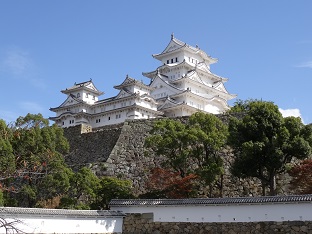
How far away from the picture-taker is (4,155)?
15641 millimetres

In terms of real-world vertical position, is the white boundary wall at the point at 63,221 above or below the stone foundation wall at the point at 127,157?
below

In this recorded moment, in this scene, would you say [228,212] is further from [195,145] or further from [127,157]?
[127,157]

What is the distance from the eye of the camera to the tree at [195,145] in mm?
16453

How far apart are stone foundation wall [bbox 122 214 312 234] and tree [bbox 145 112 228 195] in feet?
9.81

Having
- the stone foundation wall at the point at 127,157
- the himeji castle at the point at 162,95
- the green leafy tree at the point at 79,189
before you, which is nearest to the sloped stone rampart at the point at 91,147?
the stone foundation wall at the point at 127,157

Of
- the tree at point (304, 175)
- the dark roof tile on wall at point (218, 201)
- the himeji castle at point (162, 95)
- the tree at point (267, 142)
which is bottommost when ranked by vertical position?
the dark roof tile on wall at point (218, 201)

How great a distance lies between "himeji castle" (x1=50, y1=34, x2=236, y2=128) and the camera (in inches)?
1340

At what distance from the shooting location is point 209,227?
13219mm

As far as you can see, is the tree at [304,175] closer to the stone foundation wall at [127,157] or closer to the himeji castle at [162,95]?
the stone foundation wall at [127,157]

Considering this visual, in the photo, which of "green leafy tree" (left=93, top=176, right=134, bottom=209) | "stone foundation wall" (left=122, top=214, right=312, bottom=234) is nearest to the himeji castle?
"green leafy tree" (left=93, top=176, right=134, bottom=209)

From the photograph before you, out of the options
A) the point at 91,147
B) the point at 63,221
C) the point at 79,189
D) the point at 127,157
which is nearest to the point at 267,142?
the point at 79,189

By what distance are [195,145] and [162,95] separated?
62.0ft

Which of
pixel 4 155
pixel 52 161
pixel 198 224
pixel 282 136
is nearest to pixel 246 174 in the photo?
pixel 282 136

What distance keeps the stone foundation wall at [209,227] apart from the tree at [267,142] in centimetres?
320
